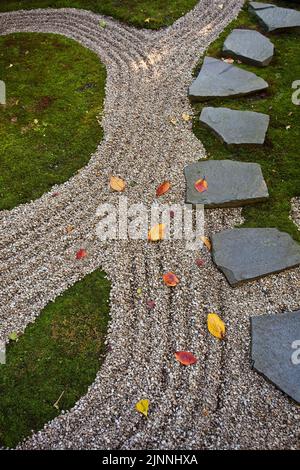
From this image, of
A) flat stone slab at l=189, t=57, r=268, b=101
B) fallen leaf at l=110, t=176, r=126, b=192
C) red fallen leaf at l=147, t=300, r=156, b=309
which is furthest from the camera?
flat stone slab at l=189, t=57, r=268, b=101

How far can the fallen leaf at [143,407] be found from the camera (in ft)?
9.77

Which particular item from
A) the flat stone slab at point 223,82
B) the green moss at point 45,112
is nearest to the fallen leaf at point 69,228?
the green moss at point 45,112

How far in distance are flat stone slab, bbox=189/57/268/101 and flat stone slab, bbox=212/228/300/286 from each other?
7.45 feet

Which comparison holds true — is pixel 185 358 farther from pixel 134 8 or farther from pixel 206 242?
pixel 134 8

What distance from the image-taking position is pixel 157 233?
13.4 feet

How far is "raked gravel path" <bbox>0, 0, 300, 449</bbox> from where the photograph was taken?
2930mm

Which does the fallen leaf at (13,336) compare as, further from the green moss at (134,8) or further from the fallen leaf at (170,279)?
the green moss at (134,8)

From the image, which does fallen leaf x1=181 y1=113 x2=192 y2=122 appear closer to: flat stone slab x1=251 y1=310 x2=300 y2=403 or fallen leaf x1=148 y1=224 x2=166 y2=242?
fallen leaf x1=148 y1=224 x2=166 y2=242

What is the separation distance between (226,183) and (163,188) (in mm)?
650

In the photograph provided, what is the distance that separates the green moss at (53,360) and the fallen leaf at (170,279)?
514 millimetres

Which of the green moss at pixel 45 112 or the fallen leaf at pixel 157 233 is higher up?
the green moss at pixel 45 112

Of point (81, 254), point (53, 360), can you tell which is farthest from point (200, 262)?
point (53, 360)

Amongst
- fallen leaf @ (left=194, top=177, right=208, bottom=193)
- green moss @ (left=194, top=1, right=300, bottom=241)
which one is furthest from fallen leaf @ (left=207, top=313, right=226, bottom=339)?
fallen leaf @ (left=194, top=177, right=208, bottom=193)

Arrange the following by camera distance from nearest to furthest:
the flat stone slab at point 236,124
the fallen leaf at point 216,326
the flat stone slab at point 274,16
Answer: the fallen leaf at point 216,326, the flat stone slab at point 236,124, the flat stone slab at point 274,16
